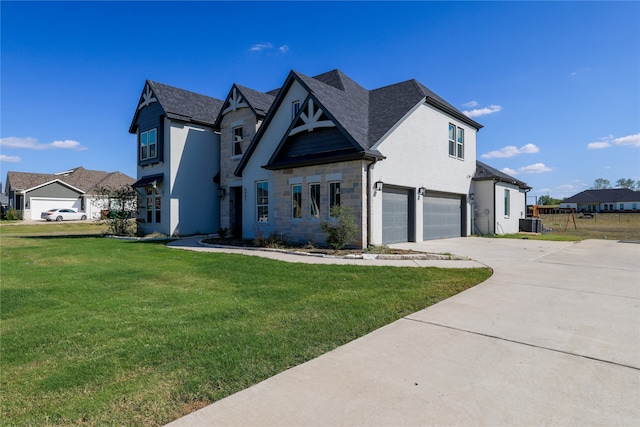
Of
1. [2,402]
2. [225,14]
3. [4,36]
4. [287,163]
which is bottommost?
[2,402]

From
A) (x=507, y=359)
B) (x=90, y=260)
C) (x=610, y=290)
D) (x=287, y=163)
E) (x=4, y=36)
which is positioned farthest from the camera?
(x=287, y=163)

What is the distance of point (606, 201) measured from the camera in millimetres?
82188

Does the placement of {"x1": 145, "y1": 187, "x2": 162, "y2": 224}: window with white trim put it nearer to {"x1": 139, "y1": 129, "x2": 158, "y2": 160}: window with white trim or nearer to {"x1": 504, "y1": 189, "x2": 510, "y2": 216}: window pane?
{"x1": 139, "y1": 129, "x2": 158, "y2": 160}: window with white trim

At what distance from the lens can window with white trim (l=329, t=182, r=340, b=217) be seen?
45.4 ft

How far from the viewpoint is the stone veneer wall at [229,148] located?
62.7 ft

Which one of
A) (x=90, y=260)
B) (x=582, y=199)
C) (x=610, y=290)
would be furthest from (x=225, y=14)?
(x=582, y=199)

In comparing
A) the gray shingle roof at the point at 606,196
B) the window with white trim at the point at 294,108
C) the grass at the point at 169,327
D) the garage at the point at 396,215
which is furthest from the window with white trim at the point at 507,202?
the gray shingle roof at the point at 606,196

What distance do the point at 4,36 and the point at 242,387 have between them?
16614 mm

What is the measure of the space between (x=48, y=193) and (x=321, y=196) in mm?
48697

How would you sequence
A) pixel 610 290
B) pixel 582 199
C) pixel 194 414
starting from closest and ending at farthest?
1. pixel 194 414
2. pixel 610 290
3. pixel 582 199

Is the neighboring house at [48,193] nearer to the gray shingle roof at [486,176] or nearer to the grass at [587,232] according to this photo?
the gray shingle roof at [486,176]

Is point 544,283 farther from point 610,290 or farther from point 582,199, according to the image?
point 582,199

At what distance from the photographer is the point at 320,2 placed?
13.9m

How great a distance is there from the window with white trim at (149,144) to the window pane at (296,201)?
10.7 m
